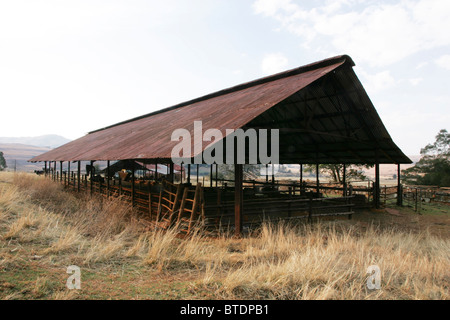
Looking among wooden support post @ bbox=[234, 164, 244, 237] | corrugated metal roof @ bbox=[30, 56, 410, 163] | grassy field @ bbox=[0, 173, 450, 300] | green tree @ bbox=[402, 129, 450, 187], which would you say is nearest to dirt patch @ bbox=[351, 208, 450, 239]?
corrugated metal roof @ bbox=[30, 56, 410, 163]

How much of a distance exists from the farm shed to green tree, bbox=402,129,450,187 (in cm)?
2109

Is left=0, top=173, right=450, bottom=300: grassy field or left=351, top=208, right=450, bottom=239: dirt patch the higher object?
left=0, top=173, right=450, bottom=300: grassy field

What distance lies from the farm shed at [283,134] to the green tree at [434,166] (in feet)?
69.2

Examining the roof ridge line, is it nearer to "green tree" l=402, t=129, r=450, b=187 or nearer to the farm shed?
the farm shed

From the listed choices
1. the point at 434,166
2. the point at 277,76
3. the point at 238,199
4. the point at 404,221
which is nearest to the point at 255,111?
the point at 238,199

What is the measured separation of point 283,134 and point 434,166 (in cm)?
2841

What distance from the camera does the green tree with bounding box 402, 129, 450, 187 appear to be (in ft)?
104

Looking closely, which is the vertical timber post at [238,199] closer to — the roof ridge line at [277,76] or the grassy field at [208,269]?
the grassy field at [208,269]

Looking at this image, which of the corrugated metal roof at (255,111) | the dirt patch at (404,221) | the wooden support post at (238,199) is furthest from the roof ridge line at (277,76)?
the dirt patch at (404,221)

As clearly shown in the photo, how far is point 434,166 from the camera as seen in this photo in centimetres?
Answer: 3384

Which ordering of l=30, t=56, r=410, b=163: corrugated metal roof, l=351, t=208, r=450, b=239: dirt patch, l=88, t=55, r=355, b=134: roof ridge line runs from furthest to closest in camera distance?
l=351, t=208, r=450, b=239: dirt patch
l=88, t=55, r=355, b=134: roof ridge line
l=30, t=56, r=410, b=163: corrugated metal roof

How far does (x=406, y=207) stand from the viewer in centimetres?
1658
